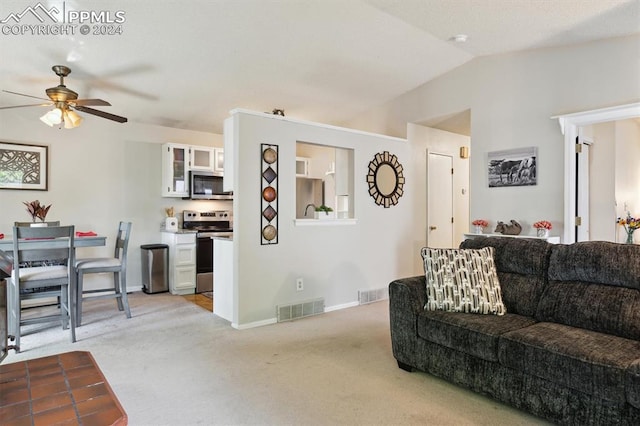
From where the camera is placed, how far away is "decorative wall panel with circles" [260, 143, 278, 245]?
396 centimetres

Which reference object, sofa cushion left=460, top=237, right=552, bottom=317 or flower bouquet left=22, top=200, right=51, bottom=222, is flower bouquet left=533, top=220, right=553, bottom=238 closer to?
sofa cushion left=460, top=237, right=552, bottom=317

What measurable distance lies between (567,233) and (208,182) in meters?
4.62

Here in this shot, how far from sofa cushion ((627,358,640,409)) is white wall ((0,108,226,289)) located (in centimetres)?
536

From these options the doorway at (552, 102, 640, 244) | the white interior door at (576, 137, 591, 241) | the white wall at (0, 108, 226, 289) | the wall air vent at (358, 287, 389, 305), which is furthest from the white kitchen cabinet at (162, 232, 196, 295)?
the white interior door at (576, 137, 591, 241)

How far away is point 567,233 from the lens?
13.5 feet

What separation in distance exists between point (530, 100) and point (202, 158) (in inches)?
171

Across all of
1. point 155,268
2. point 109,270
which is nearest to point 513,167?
point 109,270

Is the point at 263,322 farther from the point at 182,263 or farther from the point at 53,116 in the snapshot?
the point at 53,116

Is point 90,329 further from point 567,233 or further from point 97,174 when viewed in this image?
point 567,233

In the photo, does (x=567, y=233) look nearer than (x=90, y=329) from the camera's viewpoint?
No

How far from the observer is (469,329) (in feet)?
7.77

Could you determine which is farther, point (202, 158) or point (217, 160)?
point (217, 160)

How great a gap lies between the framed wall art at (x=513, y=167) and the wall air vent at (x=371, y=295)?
1.92m

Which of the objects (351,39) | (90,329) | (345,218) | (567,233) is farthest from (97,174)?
(567,233)
